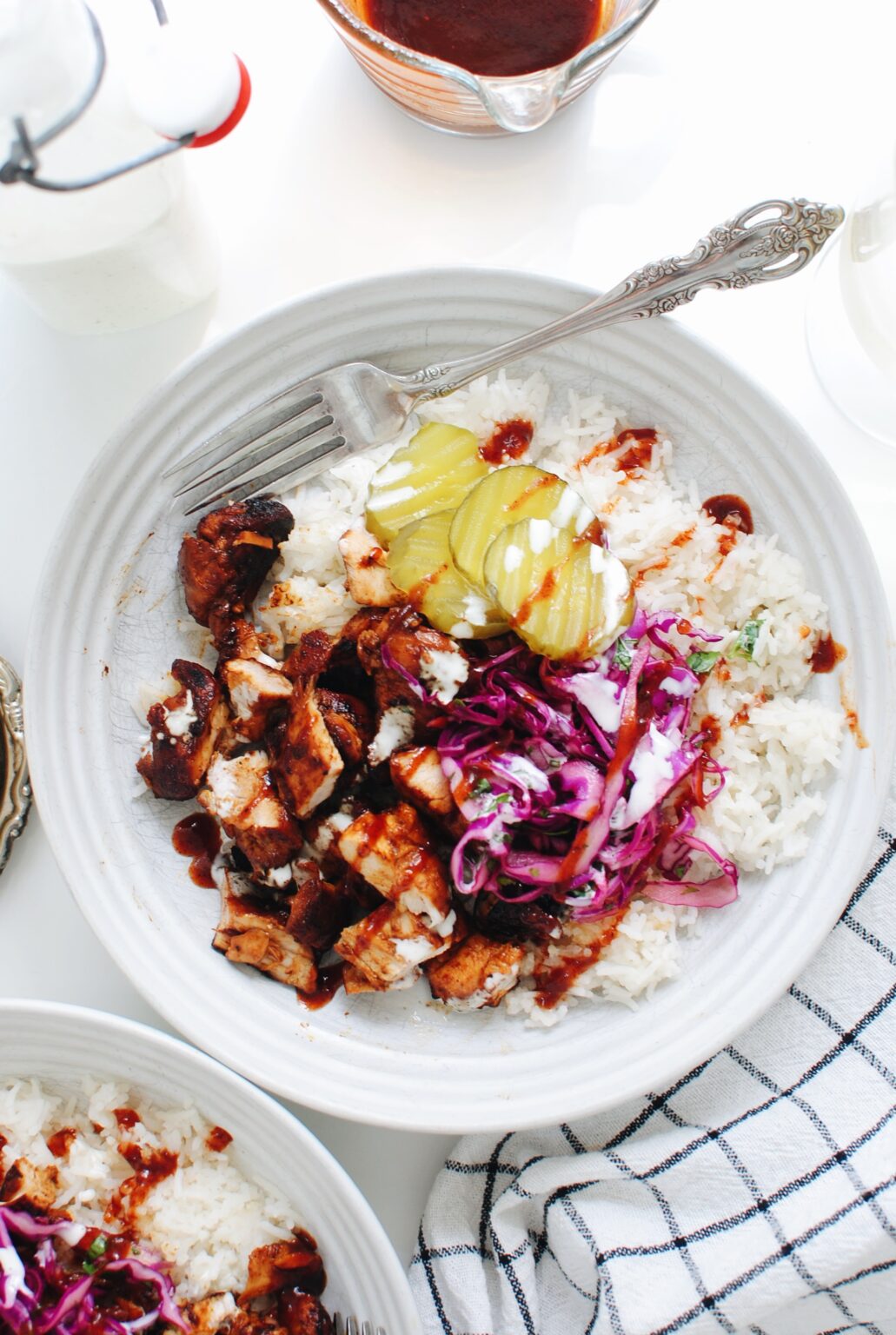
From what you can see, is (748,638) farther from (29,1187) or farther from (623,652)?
(29,1187)

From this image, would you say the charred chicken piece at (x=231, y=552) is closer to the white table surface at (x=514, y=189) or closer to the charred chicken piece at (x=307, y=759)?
the charred chicken piece at (x=307, y=759)

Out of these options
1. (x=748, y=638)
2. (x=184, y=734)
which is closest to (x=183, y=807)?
(x=184, y=734)

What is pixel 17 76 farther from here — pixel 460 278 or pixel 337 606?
pixel 337 606

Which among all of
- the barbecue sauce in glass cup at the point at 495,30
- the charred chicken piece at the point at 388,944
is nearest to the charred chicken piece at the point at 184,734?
the charred chicken piece at the point at 388,944

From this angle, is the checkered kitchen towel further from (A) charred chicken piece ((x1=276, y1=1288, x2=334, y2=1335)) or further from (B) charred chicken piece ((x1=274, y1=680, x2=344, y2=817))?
(B) charred chicken piece ((x1=274, y1=680, x2=344, y2=817))

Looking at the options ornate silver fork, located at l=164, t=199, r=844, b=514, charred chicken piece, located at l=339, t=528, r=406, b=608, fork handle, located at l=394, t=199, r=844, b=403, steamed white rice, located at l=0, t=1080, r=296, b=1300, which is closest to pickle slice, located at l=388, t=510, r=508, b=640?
charred chicken piece, located at l=339, t=528, r=406, b=608

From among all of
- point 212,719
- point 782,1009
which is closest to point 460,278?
point 212,719
